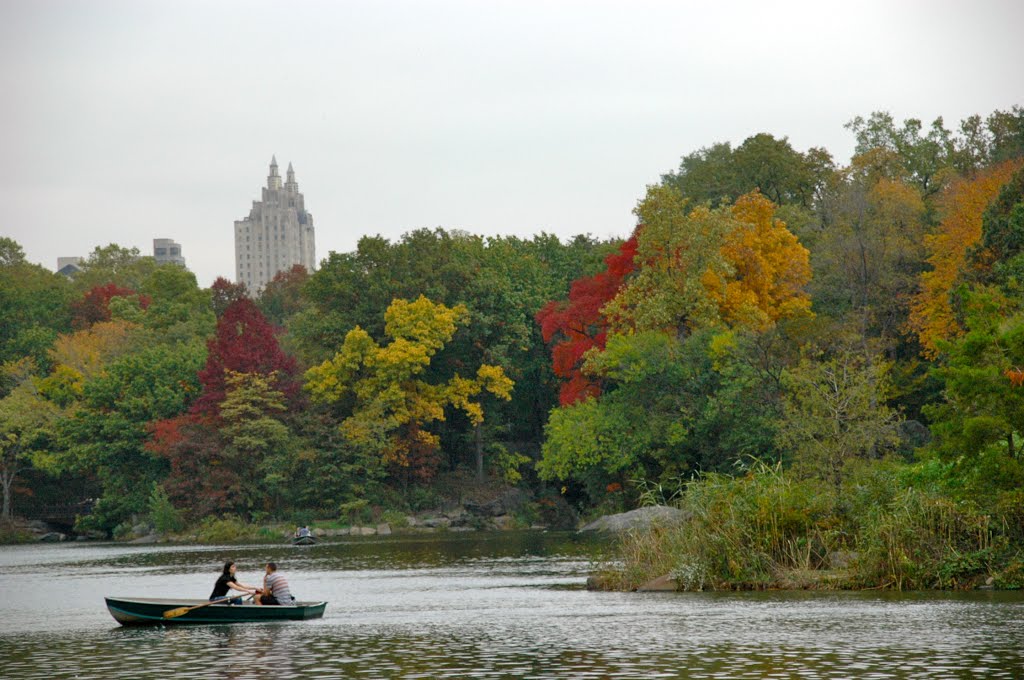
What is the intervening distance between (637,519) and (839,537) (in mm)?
6612

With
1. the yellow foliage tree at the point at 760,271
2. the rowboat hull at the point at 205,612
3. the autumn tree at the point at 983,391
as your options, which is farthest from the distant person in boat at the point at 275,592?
the yellow foliage tree at the point at 760,271

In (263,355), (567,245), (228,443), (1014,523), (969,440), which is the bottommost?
(1014,523)

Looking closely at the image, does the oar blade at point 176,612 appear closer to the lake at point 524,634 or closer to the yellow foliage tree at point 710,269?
the lake at point 524,634

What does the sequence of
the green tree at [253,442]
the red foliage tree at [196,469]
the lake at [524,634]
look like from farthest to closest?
1. the green tree at [253,442]
2. the red foliage tree at [196,469]
3. the lake at [524,634]

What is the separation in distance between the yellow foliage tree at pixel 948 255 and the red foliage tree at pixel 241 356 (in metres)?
37.0

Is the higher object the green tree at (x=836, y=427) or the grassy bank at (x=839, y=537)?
the green tree at (x=836, y=427)

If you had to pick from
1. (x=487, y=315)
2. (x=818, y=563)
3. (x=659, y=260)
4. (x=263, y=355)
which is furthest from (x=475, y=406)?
(x=818, y=563)

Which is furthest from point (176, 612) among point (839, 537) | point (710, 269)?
point (710, 269)

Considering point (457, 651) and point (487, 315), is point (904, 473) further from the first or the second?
point (487, 315)

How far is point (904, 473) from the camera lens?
3709 cm

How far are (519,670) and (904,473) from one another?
57.4 ft

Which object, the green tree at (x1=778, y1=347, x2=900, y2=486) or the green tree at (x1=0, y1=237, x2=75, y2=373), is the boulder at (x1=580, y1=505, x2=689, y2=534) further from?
the green tree at (x1=0, y1=237, x2=75, y2=373)

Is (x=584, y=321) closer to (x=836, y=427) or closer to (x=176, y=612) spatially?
(x=836, y=427)

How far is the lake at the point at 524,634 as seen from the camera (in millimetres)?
23281
